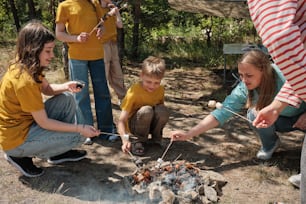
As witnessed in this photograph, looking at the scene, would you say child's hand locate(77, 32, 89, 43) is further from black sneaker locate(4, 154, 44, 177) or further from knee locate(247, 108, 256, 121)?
knee locate(247, 108, 256, 121)

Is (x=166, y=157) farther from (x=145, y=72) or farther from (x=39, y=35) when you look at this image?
(x=39, y=35)

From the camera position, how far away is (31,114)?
2.92m

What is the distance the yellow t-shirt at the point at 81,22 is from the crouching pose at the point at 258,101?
1.10 meters

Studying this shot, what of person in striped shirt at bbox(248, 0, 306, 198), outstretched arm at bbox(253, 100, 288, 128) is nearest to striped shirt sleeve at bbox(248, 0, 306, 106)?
person in striped shirt at bbox(248, 0, 306, 198)

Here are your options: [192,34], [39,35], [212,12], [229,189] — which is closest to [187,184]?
[229,189]

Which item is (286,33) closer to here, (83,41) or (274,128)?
(274,128)

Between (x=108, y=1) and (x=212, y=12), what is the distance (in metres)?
1.58

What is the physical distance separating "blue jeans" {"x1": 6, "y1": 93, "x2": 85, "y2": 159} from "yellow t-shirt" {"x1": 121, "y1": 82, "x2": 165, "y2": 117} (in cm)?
45

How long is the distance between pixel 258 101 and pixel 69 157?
4.90ft

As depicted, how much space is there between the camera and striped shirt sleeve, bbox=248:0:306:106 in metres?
1.42

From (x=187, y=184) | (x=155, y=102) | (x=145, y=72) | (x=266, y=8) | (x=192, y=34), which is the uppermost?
(x=266, y=8)

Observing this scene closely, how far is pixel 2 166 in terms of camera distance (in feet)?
10.6

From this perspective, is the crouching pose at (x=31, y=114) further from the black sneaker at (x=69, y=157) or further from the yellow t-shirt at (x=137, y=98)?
the yellow t-shirt at (x=137, y=98)

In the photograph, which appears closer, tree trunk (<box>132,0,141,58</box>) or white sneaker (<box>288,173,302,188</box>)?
white sneaker (<box>288,173,302,188</box>)
